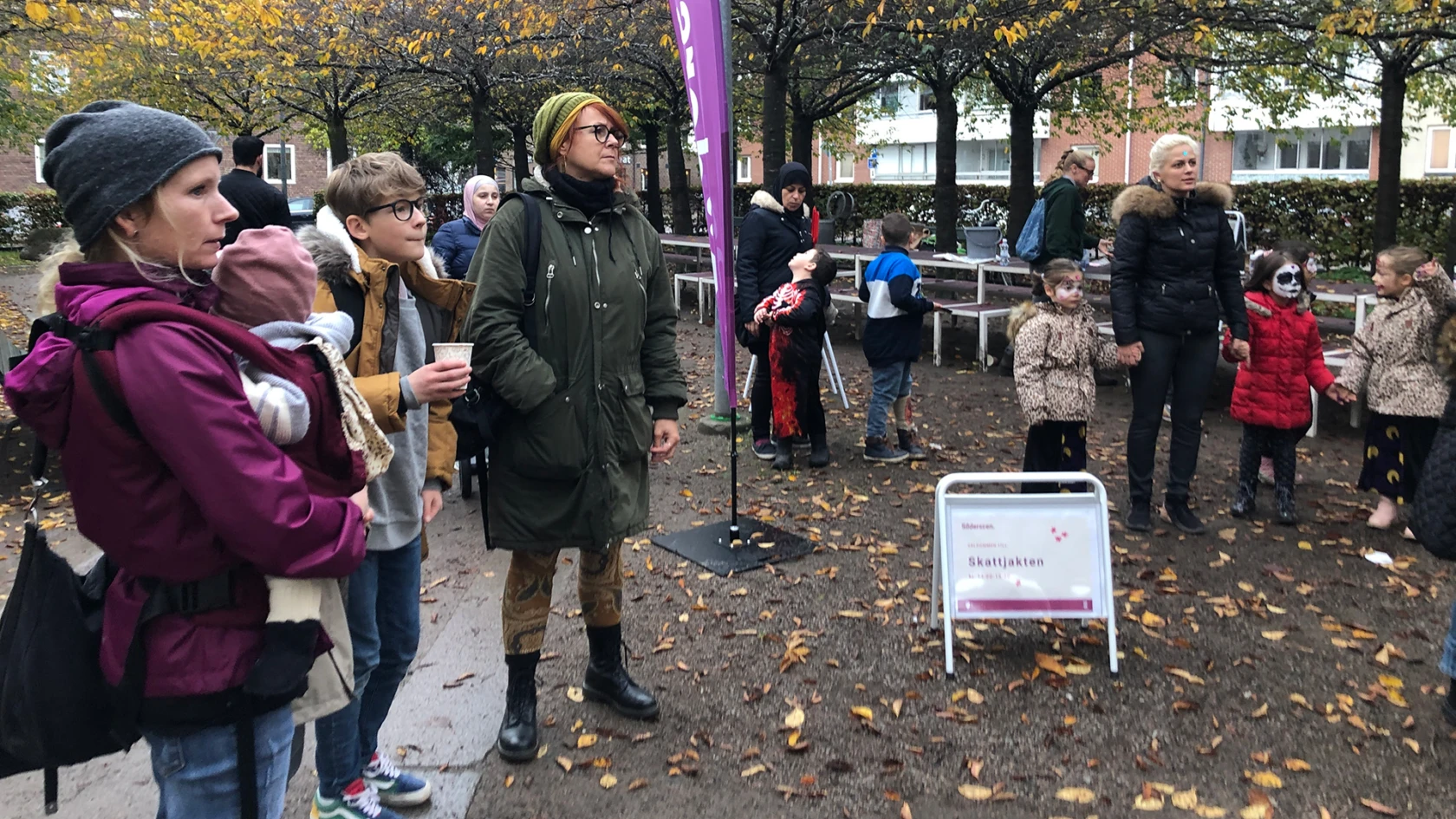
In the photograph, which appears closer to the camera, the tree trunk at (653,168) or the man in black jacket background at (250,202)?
the man in black jacket background at (250,202)

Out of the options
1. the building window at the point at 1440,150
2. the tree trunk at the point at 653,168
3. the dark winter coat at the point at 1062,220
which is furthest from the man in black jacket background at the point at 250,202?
the building window at the point at 1440,150

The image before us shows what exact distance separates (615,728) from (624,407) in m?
1.19

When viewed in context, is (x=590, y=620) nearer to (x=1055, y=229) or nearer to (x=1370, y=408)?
(x=1370, y=408)

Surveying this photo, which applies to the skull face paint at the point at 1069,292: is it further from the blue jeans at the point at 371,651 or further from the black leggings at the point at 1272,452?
the blue jeans at the point at 371,651

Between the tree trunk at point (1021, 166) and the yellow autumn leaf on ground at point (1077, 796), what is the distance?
13341mm

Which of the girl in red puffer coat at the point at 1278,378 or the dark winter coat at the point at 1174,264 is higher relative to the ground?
the dark winter coat at the point at 1174,264

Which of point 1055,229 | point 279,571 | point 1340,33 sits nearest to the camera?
point 279,571

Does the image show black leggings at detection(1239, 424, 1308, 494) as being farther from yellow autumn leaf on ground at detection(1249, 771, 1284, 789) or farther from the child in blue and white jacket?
yellow autumn leaf on ground at detection(1249, 771, 1284, 789)

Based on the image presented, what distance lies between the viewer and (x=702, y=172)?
5.51 metres

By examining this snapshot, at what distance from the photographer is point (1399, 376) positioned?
19.5 feet

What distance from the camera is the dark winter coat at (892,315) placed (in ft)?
24.8

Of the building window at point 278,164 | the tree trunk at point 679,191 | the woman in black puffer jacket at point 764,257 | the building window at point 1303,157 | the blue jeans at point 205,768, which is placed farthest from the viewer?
the building window at point 278,164

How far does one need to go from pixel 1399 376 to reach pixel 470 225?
567cm

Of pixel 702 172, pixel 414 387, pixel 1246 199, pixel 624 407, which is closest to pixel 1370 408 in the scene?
pixel 702 172
